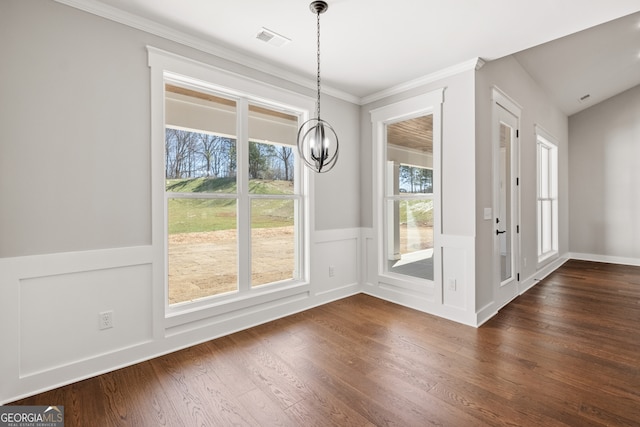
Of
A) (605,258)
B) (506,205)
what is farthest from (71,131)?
(605,258)

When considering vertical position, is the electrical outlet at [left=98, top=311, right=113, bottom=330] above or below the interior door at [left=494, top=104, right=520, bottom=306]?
below

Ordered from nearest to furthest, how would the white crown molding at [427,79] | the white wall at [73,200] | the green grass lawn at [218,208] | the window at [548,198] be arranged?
the white wall at [73,200], the green grass lawn at [218,208], the white crown molding at [427,79], the window at [548,198]

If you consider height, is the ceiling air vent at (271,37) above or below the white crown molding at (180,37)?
above

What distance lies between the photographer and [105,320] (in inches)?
88.3

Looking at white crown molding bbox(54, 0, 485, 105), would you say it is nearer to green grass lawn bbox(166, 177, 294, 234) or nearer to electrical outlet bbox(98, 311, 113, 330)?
green grass lawn bbox(166, 177, 294, 234)

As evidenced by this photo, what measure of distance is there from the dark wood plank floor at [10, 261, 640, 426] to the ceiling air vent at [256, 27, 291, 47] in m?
2.68

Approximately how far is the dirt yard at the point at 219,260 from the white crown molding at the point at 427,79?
5.53ft

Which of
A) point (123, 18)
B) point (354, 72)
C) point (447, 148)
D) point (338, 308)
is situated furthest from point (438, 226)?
point (123, 18)

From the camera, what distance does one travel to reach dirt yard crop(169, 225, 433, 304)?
273cm

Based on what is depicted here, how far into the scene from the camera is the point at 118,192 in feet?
7.55

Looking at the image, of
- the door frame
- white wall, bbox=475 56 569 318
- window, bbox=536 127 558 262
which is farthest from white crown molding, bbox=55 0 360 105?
window, bbox=536 127 558 262

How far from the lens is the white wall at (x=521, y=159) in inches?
125

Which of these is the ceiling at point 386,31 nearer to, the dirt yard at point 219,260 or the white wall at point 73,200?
the white wall at point 73,200

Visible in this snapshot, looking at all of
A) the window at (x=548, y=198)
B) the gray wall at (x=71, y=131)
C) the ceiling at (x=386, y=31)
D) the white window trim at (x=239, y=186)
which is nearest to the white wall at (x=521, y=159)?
the window at (x=548, y=198)
